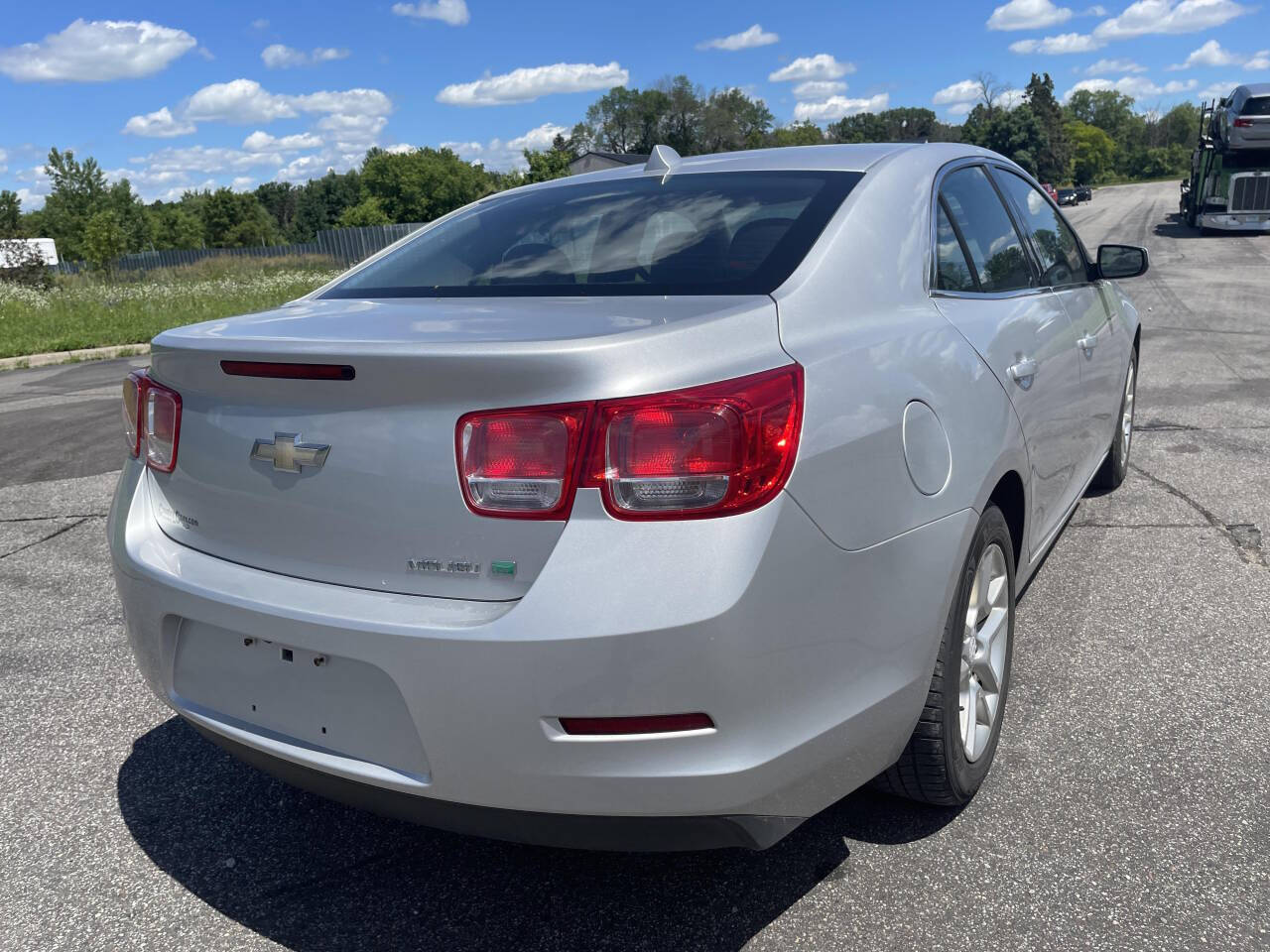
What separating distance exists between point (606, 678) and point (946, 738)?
1.02m

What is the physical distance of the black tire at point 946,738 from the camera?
7.82ft

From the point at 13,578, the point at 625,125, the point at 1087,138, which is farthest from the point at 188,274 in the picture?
the point at 1087,138

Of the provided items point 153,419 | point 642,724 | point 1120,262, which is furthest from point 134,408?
point 1120,262

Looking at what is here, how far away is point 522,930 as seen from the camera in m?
2.31

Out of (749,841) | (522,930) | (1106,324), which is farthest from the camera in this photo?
(1106,324)

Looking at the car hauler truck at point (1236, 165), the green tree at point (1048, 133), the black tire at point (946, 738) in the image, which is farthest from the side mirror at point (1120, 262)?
the green tree at point (1048, 133)

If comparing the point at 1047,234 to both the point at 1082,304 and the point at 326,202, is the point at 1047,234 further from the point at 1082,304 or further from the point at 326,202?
the point at 326,202

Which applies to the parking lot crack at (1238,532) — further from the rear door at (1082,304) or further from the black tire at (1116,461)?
the rear door at (1082,304)

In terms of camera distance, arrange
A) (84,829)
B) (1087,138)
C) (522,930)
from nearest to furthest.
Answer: (522,930)
(84,829)
(1087,138)

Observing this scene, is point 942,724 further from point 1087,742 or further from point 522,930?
point 522,930

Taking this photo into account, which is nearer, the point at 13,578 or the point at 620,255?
the point at 620,255

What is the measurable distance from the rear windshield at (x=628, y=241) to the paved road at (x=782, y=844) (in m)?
1.37

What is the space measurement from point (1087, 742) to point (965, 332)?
124 centimetres

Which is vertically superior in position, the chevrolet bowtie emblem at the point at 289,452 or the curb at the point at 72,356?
the chevrolet bowtie emblem at the point at 289,452
